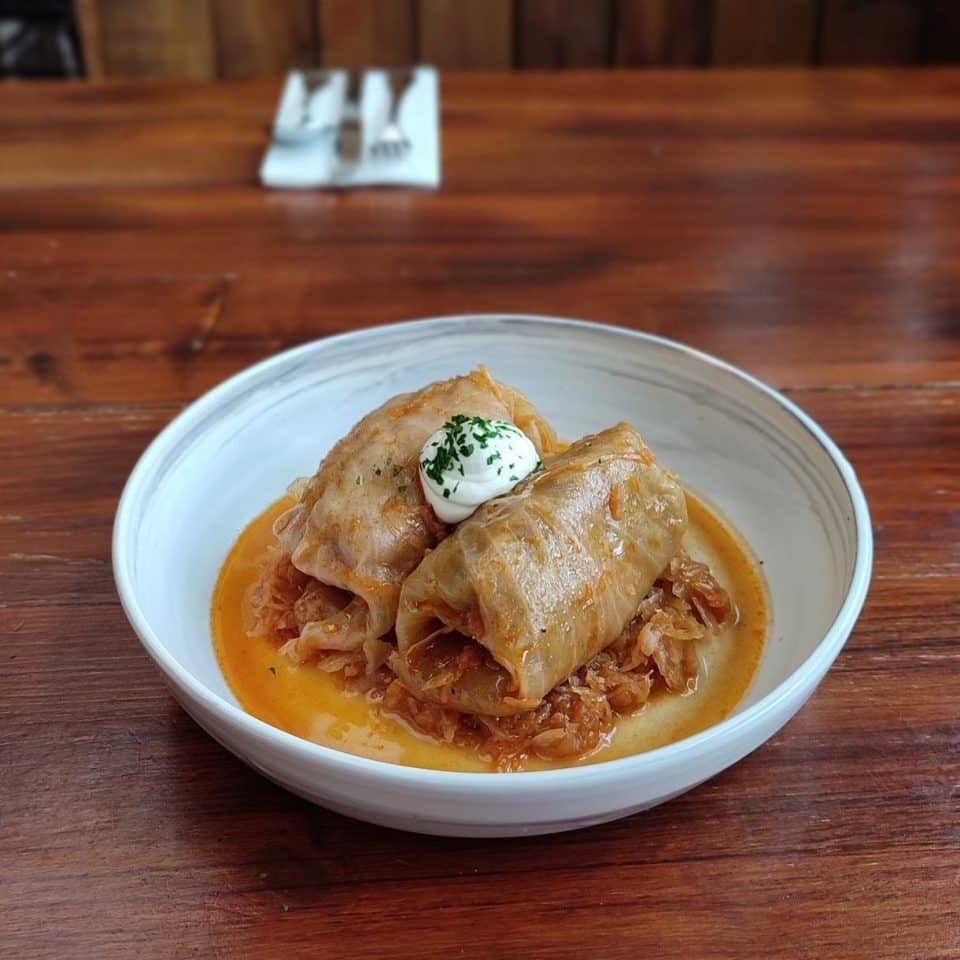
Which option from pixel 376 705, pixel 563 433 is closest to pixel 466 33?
pixel 563 433

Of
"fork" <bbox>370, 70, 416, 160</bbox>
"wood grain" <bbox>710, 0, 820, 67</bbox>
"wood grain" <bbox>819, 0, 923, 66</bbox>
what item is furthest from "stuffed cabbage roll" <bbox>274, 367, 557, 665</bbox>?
"wood grain" <bbox>819, 0, 923, 66</bbox>

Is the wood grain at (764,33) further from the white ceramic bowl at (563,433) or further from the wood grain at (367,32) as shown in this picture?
the white ceramic bowl at (563,433)

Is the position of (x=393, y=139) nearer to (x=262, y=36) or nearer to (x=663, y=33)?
(x=262, y=36)

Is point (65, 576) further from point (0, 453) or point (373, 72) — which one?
point (373, 72)

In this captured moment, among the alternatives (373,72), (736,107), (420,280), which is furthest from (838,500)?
(373,72)

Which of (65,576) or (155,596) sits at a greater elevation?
(155,596)

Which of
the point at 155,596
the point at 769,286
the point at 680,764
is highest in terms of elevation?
the point at 680,764

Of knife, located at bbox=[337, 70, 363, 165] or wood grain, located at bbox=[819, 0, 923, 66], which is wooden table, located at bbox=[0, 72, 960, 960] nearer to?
knife, located at bbox=[337, 70, 363, 165]
